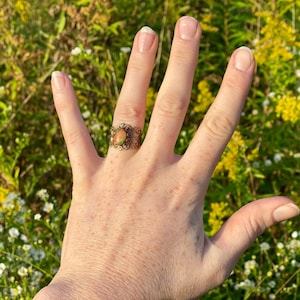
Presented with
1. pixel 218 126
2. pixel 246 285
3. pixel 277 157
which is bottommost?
pixel 246 285

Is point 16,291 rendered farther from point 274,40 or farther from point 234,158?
point 274,40

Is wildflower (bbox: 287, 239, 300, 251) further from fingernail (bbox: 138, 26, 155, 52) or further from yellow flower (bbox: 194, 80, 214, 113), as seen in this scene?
fingernail (bbox: 138, 26, 155, 52)

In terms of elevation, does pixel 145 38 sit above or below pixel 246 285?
above

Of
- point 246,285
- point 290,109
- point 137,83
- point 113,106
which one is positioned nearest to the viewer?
point 137,83

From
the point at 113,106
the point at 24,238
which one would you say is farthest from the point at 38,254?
the point at 113,106

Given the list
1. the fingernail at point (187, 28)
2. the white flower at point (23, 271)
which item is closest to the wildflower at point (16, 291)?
the white flower at point (23, 271)

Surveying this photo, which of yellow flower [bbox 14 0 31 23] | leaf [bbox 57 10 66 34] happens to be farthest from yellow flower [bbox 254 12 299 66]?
yellow flower [bbox 14 0 31 23]

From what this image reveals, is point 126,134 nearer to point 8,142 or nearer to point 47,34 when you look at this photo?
point 8,142
